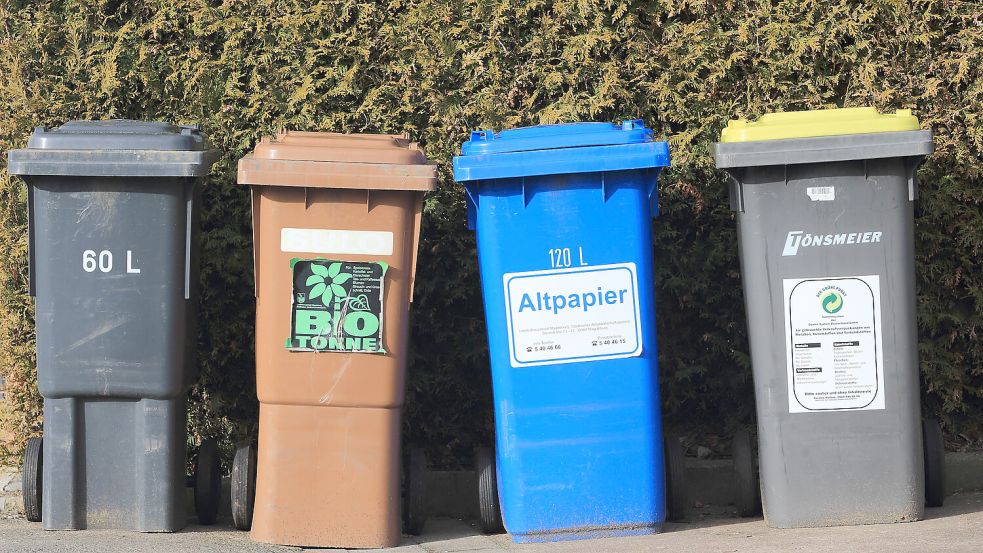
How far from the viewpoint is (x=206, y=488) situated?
498cm

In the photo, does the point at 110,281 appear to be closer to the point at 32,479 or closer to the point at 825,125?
the point at 32,479

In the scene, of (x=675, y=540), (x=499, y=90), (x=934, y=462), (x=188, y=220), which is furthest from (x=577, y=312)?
(x=934, y=462)

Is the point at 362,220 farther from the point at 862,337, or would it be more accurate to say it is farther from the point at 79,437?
the point at 862,337

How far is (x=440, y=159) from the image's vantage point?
213 inches

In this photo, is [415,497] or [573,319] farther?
[415,497]

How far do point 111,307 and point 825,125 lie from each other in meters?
2.86

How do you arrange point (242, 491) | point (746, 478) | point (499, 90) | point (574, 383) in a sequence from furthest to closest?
point (499, 90) → point (746, 478) → point (242, 491) → point (574, 383)

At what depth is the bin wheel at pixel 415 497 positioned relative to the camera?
489cm

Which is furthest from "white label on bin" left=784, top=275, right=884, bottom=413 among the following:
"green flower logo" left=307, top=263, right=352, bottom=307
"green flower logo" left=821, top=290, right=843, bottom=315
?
"green flower logo" left=307, top=263, right=352, bottom=307

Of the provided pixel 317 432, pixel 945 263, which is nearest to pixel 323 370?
pixel 317 432

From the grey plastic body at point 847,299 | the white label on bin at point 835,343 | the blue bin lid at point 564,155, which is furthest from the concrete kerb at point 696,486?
the blue bin lid at point 564,155

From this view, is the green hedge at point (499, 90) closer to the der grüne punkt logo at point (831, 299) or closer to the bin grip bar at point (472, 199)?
the bin grip bar at point (472, 199)

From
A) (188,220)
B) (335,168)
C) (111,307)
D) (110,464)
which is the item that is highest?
(335,168)

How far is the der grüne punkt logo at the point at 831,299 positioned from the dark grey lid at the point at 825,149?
50 cm
